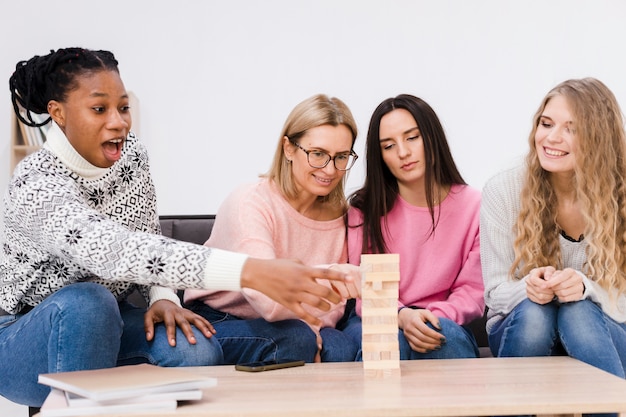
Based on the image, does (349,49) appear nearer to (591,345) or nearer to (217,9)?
(217,9)

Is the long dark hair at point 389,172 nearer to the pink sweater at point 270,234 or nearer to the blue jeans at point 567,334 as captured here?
the pink sweater at point 270,234

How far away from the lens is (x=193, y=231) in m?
2.50

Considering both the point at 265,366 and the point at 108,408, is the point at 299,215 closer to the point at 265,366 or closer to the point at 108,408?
the point at 265,366

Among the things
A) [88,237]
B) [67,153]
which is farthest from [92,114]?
[88,237]

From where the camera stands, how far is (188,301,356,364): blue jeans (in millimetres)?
1940

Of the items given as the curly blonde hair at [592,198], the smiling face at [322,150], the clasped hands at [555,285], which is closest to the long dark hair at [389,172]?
the smiling face at [322,150]

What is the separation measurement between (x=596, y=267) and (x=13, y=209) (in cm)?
142

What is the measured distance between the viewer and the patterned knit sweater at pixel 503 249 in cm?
199

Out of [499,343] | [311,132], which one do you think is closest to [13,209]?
[311,132]

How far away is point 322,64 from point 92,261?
2.81 m

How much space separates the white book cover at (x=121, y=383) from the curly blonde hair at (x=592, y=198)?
105cm

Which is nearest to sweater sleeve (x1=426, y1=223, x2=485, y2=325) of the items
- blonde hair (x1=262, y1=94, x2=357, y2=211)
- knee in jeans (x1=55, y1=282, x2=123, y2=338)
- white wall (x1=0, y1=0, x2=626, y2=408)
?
blonde hair (x1=262, y1=94, x2=357, y2=211)

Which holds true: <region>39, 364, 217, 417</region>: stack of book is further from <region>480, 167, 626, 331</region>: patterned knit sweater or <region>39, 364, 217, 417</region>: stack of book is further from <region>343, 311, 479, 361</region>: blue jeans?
<region>480, 167, 626, 331</region>: patterned knit sweater

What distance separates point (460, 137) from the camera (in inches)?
163
